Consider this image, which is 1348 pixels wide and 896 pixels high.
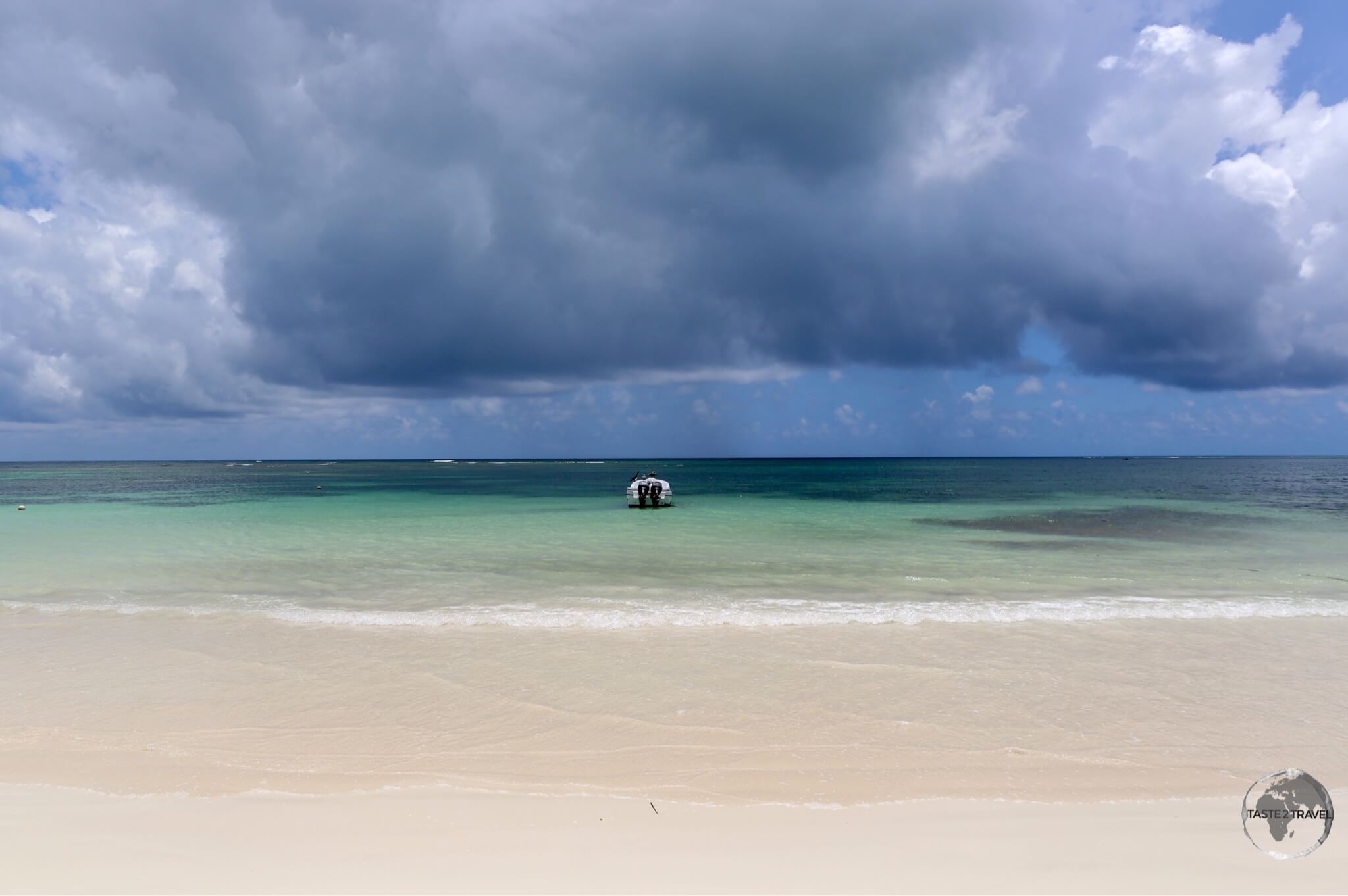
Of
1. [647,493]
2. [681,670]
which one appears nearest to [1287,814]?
[681,670]

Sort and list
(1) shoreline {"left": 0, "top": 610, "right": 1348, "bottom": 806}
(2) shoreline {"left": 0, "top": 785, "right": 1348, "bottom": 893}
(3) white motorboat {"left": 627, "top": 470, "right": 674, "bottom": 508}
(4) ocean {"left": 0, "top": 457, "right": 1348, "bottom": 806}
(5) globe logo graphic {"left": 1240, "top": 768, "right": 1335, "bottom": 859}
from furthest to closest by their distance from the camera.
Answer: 1. (3) white motorboat {"left": 627, "top": 470, "right": 674, "bottom": 508}
2. (4) ocean {"left": 0, "top": 457, "right": 1348, "bottom": 806}
3. (1) shoreline {"left": 0, "top": 610, "right": 1348, "bottom": 806}
4. (5) globe logo graphic {"left": 1240, "top": 768, "right": 1335, "bottom": 859}
5. (2) shoreline {"left": 0, "top": 785, "right": 1348, "bottom": 893}

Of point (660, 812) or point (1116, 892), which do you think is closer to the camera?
point (1116, 892)

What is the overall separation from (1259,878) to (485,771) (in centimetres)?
566

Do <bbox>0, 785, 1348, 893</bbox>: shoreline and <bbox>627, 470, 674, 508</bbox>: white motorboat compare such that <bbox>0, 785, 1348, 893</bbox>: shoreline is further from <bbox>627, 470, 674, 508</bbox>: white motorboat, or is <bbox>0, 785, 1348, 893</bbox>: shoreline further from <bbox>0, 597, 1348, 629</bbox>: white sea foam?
<bbox>627, 470, 674, 508</bbox>: white motorboat

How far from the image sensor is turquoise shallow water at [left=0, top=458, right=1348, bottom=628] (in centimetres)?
1348

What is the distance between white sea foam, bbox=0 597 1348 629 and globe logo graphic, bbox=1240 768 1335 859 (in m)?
6.37

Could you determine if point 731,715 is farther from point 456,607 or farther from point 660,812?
point 456,607

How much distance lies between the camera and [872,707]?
25.1 ft

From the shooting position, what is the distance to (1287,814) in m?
5.13

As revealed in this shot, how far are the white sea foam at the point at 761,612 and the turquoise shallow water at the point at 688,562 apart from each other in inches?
3.1

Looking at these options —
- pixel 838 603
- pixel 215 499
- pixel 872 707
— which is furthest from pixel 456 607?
pixel 215 499

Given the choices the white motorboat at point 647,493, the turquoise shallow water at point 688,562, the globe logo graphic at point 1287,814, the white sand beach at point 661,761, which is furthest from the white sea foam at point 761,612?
the white motorboat at point 647,493

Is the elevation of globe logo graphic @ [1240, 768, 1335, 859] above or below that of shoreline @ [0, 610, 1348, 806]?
Answer: above

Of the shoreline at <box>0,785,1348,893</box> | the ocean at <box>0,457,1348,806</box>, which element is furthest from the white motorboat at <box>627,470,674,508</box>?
the shoreline at <box>0,785,1348,893</box>
